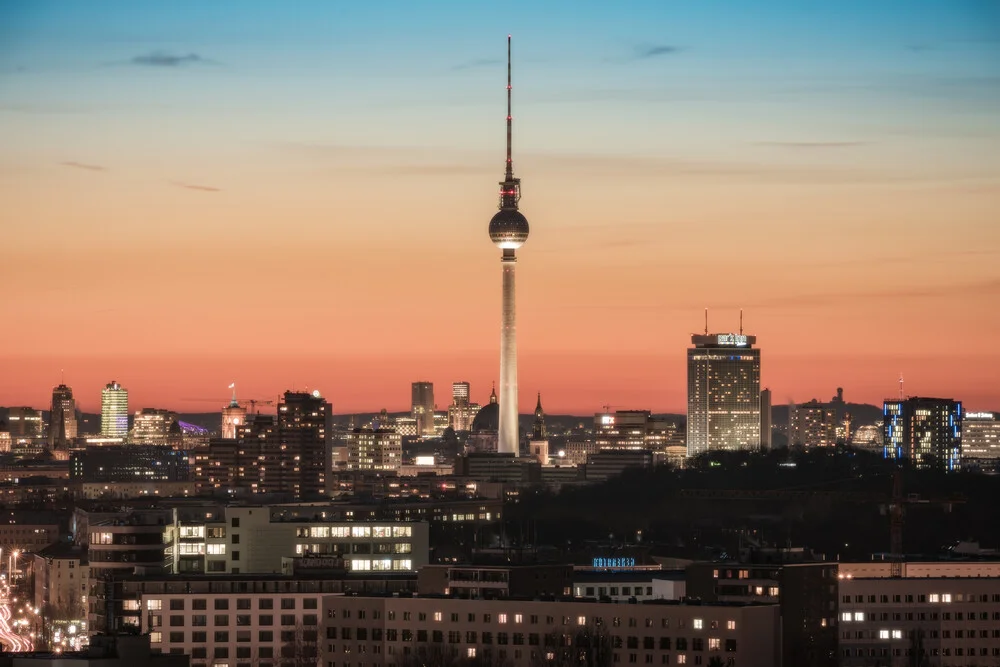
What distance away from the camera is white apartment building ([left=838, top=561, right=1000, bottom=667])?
285ft

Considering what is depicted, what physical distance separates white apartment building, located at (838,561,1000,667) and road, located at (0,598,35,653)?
1061 inches

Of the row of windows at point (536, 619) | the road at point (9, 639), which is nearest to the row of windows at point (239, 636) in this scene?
the row of windows at point (536, 619)

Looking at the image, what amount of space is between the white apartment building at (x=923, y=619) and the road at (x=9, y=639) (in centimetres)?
2695

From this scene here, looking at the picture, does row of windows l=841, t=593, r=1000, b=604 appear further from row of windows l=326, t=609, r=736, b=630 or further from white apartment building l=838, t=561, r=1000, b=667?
row of windows l=326, t=609, r=736, b=630

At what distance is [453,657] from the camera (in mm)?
72938

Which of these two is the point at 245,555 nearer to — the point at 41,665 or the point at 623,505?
the point at 41,665

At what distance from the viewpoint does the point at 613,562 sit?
11775cm

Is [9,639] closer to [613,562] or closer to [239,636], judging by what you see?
[239,636]

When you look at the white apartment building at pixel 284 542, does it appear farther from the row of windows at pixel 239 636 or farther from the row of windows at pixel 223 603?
the row of windows at pixel 239 636

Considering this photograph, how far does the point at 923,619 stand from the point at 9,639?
32323 millimetres

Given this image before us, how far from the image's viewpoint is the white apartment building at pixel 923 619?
87000mm

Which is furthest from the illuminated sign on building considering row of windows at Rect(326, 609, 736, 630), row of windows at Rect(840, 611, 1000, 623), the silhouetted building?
row of windows at Rect(326, 609, 736, 630)

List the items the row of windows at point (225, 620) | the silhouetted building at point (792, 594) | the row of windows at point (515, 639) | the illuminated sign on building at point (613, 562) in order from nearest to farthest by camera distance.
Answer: the row of windows at point (515, 639) → the silhouetted building at point (792, 594) → the row of windows at point (225, 620) → the illuminated sign on building at point (613, 562)

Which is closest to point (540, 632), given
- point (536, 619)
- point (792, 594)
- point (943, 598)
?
point (536, 619)
